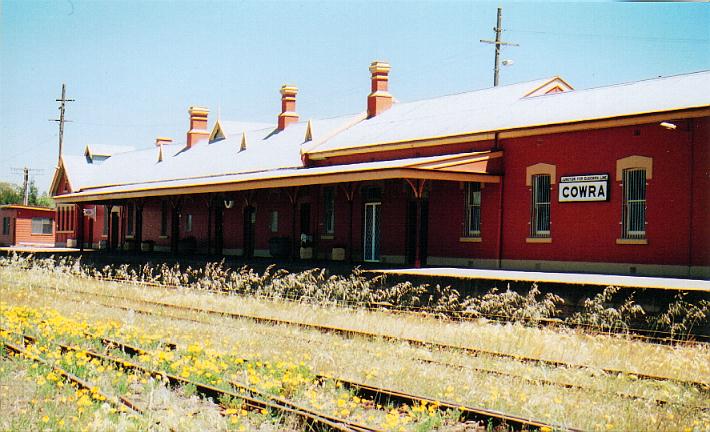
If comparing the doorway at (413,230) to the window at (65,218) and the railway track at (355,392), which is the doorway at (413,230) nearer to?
the railway track at (355,392)

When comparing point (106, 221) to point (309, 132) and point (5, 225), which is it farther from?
point (309, 132)

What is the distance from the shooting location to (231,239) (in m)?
33.1

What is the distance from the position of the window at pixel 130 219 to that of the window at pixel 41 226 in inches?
633

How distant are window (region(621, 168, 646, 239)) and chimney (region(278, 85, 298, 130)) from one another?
21.3 m

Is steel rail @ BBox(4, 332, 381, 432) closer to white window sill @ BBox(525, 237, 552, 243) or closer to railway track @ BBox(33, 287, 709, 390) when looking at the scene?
railway track @ BBox(33, 287, 709, 390)

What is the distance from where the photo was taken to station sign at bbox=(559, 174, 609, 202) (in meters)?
18.8

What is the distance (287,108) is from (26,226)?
25915 mm

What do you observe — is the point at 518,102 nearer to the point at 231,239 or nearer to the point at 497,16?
the point at 231,239

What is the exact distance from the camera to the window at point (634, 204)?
59.7 feet

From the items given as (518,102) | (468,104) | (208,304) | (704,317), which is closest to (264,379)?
(704,317)

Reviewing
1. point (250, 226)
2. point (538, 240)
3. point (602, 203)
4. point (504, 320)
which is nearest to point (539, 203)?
point (538, 240)

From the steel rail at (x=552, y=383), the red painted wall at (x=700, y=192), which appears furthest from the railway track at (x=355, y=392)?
the red painted wall at (x=700, y=192)

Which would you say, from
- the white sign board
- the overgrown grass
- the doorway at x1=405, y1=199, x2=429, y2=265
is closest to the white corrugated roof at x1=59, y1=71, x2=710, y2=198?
the white sign board

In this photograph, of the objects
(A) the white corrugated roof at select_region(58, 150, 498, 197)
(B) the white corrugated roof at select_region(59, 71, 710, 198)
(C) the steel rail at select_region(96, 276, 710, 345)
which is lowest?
(C) the steel rail at select_region(96, 276, 710, 345)
